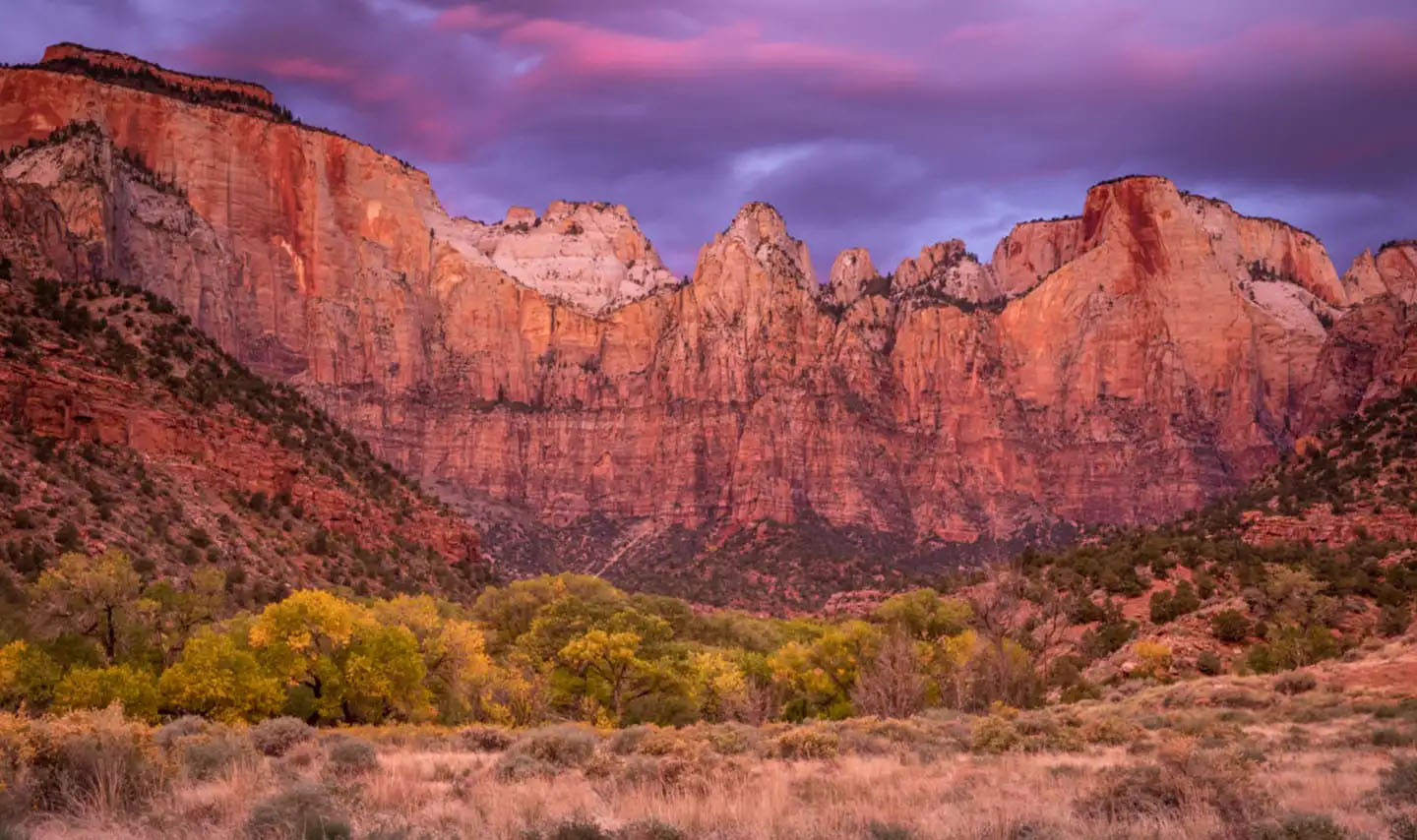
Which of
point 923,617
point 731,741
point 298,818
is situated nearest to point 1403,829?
point 298,818

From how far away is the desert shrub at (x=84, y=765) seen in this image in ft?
36.1

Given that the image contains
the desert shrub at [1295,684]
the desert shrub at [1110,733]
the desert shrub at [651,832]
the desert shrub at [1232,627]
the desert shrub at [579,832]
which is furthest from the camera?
the desert shrub at [1232,627]

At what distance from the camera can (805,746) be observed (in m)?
18.8

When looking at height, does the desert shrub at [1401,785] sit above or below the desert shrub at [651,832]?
below

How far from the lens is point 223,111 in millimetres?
137250

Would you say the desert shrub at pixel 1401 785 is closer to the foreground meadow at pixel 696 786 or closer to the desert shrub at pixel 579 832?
the foreground meadow at pixel 696 786

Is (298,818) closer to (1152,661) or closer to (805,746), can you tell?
(805,746)

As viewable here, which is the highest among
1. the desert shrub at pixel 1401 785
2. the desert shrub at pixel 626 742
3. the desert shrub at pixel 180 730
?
the desert shrub at pixel 1401 785

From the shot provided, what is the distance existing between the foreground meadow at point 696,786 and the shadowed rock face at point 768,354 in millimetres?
120117

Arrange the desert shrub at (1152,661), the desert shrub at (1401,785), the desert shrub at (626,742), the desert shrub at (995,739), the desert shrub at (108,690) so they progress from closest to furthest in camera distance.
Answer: the desert shrub at (1401,785)
the desert shrub at (626,742)
the desert shrub at (995,739)
the desert shrub at (108,690)
the desert shrub at (1152,661)

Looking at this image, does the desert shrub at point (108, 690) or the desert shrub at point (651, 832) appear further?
the desert shrub at point (108, 690)

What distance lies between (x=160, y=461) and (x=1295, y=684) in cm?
5270

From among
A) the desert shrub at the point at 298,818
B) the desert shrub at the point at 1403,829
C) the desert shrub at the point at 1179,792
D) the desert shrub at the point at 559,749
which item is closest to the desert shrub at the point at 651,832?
the desert shrub at the point at 298,818

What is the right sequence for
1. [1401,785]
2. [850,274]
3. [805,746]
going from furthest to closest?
[850,274], [805,746], [1401,785]
